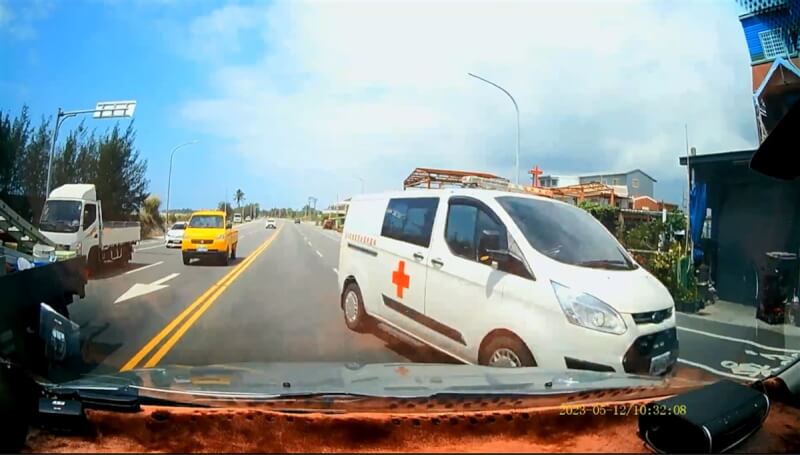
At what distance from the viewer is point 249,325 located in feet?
13.4

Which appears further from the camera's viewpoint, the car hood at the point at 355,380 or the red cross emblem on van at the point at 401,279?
the red cross emblem on van at the point at 401,279

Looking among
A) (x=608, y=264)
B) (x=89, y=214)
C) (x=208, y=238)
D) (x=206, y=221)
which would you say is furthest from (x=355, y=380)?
(x=208, y=238)

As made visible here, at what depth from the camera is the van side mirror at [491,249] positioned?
3.53 metres

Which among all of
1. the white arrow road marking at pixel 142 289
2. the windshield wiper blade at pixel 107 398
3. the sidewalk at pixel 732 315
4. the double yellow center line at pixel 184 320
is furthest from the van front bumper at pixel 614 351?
the white arrow road marking at pixel 142 289

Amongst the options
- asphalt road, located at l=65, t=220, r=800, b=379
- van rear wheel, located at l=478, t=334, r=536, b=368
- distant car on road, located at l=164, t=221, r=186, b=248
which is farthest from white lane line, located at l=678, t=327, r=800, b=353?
distant car on road, located at l=164, t=221, r=186, b=248

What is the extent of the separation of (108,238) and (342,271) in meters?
1.85

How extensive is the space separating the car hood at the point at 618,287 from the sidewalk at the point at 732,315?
2.78 ft

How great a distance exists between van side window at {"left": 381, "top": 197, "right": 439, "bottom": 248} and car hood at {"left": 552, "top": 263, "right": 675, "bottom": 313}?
3.65 feet

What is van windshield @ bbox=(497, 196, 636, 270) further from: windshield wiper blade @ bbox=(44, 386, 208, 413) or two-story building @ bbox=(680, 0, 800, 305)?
windshield wiper blade @ bbox=(44, 386, 208, 413)

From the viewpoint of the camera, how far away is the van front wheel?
4.42 m

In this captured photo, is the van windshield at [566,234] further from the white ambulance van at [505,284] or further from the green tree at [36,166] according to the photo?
the green tree at [36,166]

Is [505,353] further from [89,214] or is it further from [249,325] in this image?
[89,214]

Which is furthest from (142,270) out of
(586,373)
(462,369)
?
(586,373)

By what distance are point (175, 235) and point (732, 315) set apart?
464 cm
